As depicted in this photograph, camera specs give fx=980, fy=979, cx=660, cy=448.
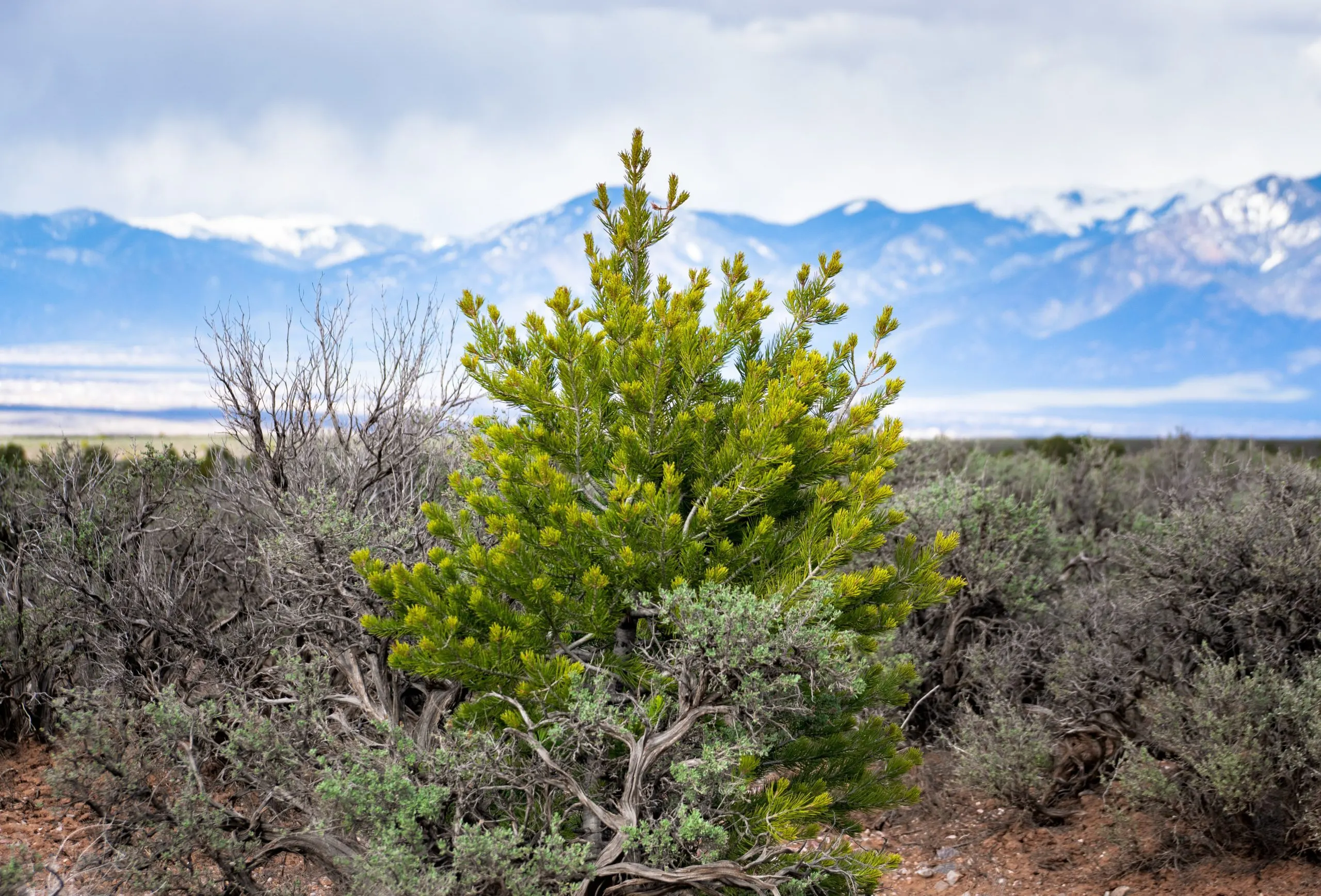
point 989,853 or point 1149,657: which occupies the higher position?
point 1149,657

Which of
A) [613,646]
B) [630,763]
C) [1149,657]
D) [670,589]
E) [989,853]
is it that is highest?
[670,589]

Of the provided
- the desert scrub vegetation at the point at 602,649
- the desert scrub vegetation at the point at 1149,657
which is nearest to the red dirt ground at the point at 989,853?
the desert scrub vegetation at the point at 1149,657

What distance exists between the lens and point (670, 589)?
18.0 ft

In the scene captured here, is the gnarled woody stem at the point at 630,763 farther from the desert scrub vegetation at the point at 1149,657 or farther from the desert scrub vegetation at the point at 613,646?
the desert scrub vegetation at the point at 1149,657

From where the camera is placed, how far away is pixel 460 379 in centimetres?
1005

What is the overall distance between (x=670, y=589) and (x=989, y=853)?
502 cm

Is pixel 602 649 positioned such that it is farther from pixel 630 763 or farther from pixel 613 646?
pixel 630 763

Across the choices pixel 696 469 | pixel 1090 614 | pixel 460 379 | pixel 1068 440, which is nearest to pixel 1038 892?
pixel 1090 614

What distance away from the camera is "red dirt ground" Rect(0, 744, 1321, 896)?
23.8ft

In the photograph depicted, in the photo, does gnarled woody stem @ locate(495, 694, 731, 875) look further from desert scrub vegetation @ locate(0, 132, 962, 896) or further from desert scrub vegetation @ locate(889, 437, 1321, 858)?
desert scrub vegetation @ locate(889, 437, 1321, 858)

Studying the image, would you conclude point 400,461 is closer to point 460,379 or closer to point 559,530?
point 460,379

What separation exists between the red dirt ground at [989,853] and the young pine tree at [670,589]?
2.28 m

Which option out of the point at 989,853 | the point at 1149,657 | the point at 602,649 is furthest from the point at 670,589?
the point at 1149,657

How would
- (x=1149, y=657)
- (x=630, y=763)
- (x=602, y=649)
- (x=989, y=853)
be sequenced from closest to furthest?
(x=630, y=763)
(x=602, y=649)
(x=989, y=853)
(x=1149, y=657)
